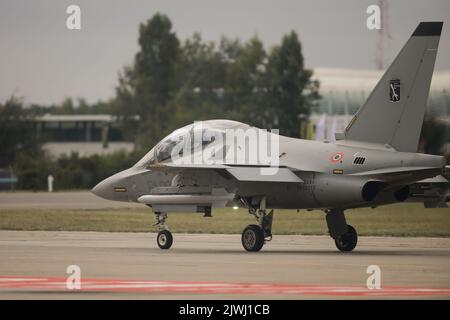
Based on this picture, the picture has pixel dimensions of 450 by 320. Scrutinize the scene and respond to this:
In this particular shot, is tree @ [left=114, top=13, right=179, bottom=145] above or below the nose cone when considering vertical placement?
above

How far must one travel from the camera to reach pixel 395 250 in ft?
78.7

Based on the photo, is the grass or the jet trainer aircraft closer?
the jet trainer aircraft

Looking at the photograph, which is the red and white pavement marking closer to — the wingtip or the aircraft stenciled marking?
the aircraft stenciled marking

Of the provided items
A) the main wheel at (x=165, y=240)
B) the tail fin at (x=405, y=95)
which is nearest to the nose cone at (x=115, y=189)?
the main wheel at (x=165, y=240)

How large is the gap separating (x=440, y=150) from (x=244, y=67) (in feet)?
195

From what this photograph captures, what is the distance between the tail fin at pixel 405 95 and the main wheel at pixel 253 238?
333 cm

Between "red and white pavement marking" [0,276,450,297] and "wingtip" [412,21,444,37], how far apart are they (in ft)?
23.3

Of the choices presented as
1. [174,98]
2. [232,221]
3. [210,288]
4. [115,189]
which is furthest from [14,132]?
[210,288]

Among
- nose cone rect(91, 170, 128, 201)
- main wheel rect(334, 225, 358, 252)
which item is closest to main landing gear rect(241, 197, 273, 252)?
main wheel rect(334, 225, 358, 252)

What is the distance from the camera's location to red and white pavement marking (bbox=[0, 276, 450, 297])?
1535cm

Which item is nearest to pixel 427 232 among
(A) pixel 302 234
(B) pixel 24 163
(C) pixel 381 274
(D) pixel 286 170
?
(A) pixel 302 234

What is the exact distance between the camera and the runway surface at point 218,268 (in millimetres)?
15406

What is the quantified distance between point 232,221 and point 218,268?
53.1 ft

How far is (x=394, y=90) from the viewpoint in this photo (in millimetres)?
21594
